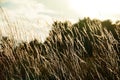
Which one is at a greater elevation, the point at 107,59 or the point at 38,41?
the point at 38,41

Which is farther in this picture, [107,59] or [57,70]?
[57,70]

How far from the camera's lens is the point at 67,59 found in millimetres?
4289

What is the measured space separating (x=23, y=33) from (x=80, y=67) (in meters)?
1.21

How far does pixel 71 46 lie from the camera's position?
4.45 meters

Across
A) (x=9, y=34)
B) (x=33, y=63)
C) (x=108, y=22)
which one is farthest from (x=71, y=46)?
(x=108, y=22)

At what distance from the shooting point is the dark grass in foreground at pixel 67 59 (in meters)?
3.88

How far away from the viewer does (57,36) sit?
472cm

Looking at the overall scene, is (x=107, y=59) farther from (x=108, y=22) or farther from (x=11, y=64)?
(x=108, y=22)

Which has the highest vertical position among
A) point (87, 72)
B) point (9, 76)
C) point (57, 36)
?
point (57, 36)

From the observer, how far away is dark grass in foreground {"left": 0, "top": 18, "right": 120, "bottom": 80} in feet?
12.7

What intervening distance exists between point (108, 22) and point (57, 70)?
16609 mm

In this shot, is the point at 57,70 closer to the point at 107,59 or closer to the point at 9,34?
the point at 107,59

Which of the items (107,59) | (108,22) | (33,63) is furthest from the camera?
(108,22)

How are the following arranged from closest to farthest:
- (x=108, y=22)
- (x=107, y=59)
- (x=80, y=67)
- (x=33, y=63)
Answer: (x=107, y=59)
(x=80, y=67)
(x=33, y=63)
(x=108, y=22)
